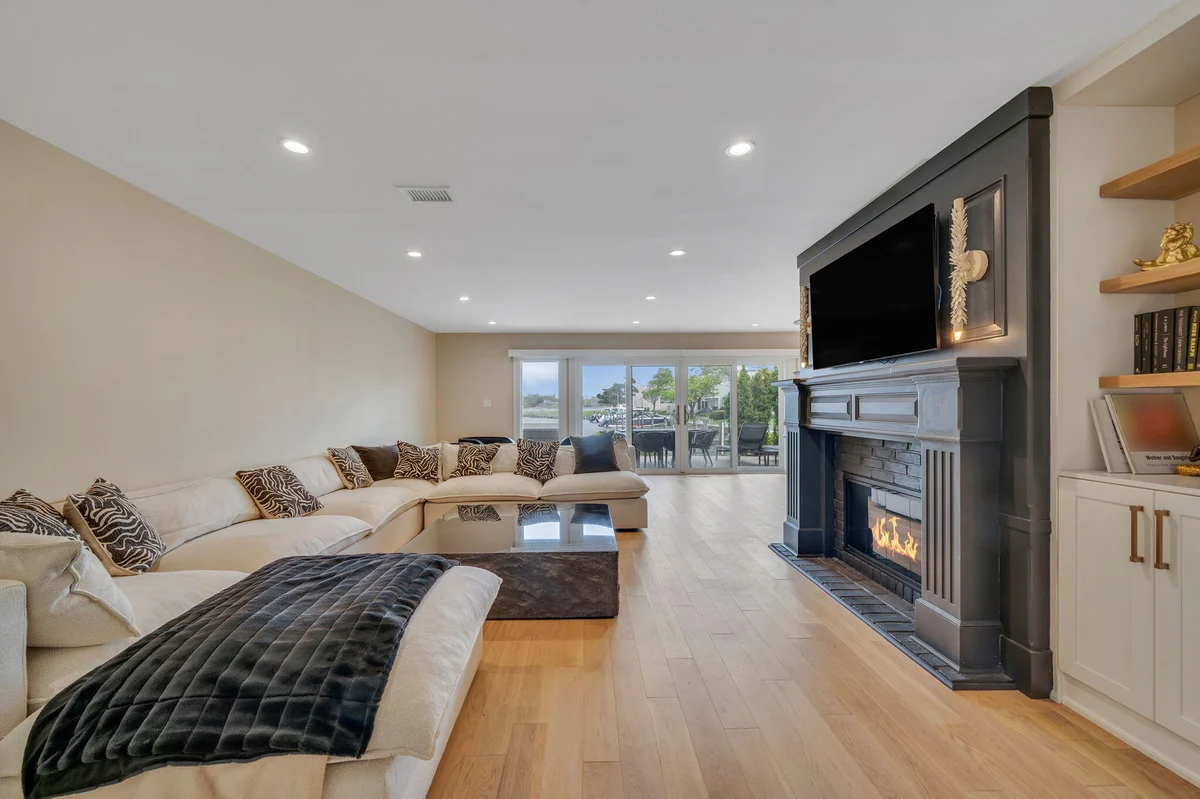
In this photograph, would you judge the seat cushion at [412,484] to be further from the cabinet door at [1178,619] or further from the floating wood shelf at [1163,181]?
the floating wood shelf at [1163,181]

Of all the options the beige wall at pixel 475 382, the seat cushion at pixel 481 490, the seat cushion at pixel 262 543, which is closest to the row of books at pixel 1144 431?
the seat cushion at pixel 262 543

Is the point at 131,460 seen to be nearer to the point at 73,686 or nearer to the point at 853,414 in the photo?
the point at 73,686

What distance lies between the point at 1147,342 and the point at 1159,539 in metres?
0.75

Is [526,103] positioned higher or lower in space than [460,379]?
higher

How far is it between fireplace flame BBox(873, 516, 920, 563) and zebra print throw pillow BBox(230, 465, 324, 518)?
3.76 m

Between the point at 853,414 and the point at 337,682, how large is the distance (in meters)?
2.91

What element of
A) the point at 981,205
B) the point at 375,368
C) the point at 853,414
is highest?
the point at 981,205

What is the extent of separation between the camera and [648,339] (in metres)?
8.27

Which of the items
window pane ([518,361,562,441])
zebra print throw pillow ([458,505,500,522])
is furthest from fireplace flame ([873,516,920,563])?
window pane ([518,361,562,441])

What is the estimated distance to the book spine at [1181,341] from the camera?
1.75 m

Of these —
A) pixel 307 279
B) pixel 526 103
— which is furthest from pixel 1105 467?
pixel 307 279

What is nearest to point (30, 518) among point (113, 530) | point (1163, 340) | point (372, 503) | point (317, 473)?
point (113, 530)

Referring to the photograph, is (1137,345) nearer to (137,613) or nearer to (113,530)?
(137,613)

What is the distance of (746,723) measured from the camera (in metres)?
1.82
